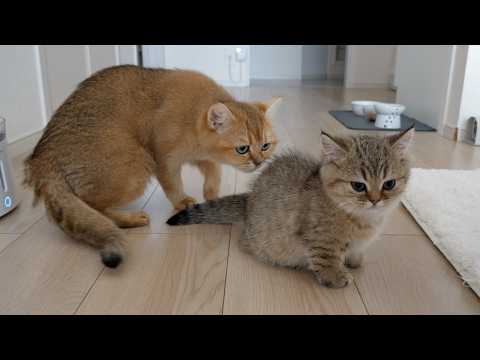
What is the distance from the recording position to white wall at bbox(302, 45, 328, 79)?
6.93 meters

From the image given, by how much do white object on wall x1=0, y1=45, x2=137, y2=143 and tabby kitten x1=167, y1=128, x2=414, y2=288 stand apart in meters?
1.79

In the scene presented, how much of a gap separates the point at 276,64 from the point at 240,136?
5559 millimetres

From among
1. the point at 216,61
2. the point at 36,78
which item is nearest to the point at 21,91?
the point at 36,78

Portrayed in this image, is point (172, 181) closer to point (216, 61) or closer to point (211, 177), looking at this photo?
point (211, 177)

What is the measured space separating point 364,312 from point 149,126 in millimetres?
995

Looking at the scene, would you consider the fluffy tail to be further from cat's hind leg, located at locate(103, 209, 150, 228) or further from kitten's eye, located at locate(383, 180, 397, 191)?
kitten's eye, located at locate(383, 180, 397, 191)

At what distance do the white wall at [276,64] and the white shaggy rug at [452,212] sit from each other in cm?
505

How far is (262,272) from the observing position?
1.25 meters

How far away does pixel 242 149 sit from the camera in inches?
61.7

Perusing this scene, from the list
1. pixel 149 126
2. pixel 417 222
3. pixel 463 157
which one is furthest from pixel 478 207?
pixel 149 126

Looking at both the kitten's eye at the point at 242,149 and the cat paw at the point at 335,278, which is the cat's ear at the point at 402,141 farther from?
the kitten's eye at the point at 242,149

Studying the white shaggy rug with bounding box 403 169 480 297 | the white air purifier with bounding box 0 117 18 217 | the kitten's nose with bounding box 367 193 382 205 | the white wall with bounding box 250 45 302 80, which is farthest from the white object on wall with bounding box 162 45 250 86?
the kitten's nose with bounding box 367 193 382 205
